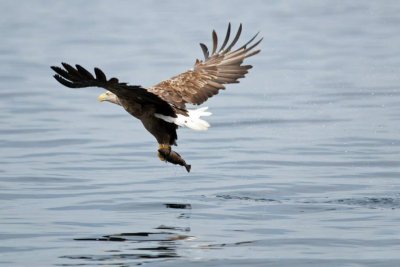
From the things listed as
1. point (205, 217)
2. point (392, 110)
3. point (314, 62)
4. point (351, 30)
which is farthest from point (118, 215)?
point (351, 30)

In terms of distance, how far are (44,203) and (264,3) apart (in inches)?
1069

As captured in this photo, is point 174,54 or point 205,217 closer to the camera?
point 205,217

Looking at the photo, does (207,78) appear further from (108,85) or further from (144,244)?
(144,244)

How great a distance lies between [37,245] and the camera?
33.3 feet

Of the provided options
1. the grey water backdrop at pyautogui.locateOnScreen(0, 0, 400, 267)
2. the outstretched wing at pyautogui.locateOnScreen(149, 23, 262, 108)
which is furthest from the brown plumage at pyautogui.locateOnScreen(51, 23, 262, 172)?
the grey water backdrop at pyautogui.locateOnScreen(0, 0, 400, 267)

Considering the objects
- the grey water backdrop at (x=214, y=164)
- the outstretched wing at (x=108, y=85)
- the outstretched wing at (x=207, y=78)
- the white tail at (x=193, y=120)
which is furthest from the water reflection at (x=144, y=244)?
the outstretched wing at (x=207, y=78)

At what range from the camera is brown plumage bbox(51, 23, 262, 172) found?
10117 millimetres

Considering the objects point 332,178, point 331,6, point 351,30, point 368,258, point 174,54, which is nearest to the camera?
point 368,258

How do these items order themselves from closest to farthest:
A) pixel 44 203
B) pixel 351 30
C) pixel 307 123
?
pixel 44 203
pixel 307 123
pixel 351 30

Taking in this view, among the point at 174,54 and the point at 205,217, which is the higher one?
the point at 174,54

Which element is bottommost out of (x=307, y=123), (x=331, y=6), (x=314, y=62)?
(x=307, y=123)

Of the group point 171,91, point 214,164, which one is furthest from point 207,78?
point 214,164

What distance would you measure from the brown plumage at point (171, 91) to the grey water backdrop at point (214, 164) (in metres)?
0.76

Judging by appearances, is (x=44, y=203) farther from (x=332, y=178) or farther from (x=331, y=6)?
(x=331, y=6)
